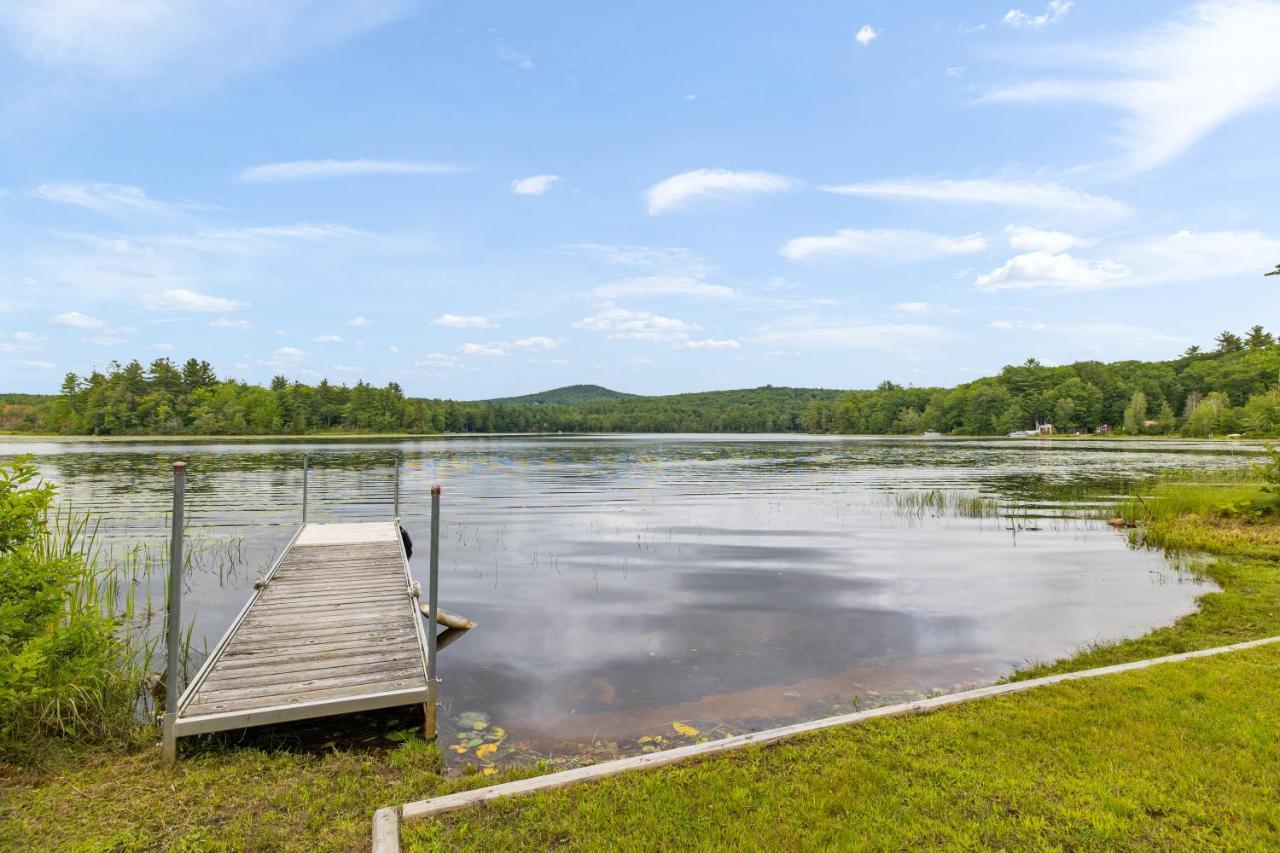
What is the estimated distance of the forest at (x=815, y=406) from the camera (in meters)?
109

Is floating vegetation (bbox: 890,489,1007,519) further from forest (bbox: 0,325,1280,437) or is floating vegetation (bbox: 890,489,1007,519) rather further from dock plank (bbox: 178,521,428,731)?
forest (bbox: 0,325,1280,437)

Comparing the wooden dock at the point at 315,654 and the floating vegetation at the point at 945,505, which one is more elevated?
the wooden dock at the point at 315,654

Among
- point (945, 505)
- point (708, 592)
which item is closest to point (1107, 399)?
point (945, 505)

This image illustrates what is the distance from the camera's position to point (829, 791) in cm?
454

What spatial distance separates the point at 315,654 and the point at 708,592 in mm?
7014

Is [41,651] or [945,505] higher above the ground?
[41,651]

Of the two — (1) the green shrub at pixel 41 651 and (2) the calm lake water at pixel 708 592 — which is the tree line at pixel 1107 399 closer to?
(2) the calm lake water at pixel 708 592

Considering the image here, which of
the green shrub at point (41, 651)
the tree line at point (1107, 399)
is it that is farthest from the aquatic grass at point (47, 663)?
the tree line at point (1107, 399)

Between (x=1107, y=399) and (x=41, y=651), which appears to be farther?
(x=1107, y=399)

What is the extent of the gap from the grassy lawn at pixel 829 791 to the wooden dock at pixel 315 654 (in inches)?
17.4

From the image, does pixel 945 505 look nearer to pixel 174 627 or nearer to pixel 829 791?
pixel 829 791

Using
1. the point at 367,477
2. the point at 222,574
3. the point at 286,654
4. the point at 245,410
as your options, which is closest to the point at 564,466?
the point at 367,477

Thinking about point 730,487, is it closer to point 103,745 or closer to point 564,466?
point 564,466

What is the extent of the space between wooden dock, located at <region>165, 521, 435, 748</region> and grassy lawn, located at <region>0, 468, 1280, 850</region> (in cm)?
44
